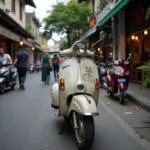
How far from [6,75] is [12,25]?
824cm

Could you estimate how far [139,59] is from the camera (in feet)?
43.4

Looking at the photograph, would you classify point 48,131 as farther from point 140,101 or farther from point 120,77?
point 120,77

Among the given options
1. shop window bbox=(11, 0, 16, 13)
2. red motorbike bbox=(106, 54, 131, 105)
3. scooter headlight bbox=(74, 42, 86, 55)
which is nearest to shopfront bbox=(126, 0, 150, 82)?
red motorbike bbox=(106, 54, 131, 105)

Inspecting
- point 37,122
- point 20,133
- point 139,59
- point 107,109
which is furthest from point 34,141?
point 139,59

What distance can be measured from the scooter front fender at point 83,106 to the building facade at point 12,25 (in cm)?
1111

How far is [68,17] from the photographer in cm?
2673

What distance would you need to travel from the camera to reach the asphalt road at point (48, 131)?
4648mm

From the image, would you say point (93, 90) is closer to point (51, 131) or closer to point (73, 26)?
point (51, 131)

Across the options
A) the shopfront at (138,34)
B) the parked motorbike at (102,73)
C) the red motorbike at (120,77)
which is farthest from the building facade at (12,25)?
the red motorbike at (120,77)

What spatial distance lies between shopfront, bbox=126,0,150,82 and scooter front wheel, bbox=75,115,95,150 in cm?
781

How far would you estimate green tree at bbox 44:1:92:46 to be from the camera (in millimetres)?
26297

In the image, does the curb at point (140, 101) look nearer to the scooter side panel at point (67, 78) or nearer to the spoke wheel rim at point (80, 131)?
the scooter side panel at point (67, 78)

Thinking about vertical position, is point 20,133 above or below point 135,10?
below

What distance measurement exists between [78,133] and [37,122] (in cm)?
171
